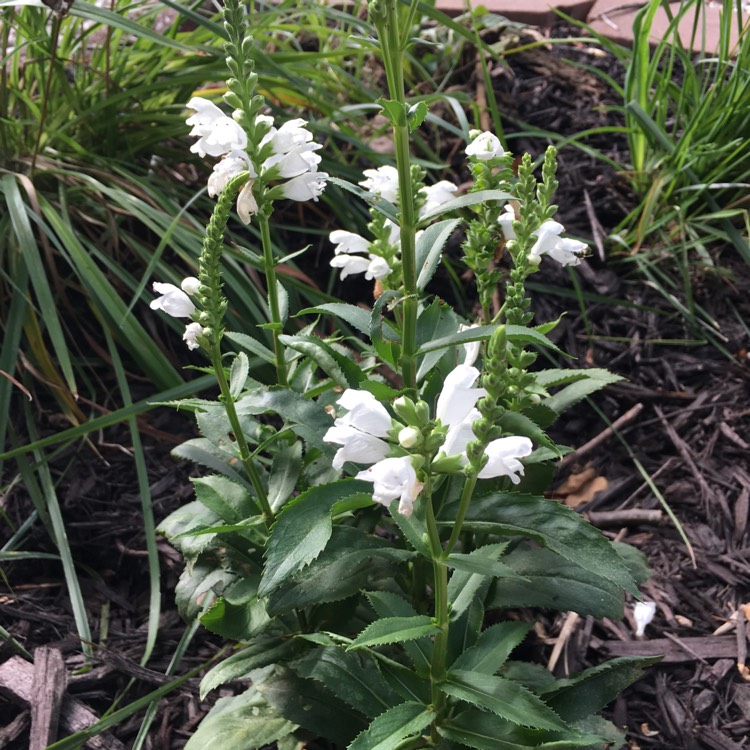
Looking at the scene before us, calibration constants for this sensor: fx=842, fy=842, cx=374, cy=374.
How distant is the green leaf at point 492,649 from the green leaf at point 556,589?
0.46ft

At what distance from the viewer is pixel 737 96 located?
2.85 m

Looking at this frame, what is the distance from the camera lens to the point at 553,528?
144 cm

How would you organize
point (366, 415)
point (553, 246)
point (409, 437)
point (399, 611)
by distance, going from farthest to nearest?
1. point (553, 246)
2. point (399, 611)
3. point (366, 415)
4. point (409, 437)

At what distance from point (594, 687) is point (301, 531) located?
673 mm

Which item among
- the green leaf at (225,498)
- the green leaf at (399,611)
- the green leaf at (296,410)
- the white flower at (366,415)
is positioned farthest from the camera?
the green leaf at (225,498)

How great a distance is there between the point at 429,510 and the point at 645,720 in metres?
1.10

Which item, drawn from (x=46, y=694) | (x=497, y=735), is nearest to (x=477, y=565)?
(x=497, y=735)

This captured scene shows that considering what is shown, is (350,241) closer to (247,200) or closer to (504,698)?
(247,200)

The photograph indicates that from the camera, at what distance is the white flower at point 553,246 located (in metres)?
1.66

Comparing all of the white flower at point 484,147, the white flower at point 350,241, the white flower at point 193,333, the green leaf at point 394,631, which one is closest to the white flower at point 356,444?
the green leaf at point 394,631

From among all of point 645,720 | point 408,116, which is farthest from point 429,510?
point 645,720

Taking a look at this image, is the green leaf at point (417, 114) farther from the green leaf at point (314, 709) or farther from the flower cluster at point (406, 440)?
the green leaf at point (314, 709)

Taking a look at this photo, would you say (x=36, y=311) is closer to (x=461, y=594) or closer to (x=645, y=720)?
(x=461, y=594)

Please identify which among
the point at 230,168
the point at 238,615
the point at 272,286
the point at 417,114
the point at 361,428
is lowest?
the point at 238,615
